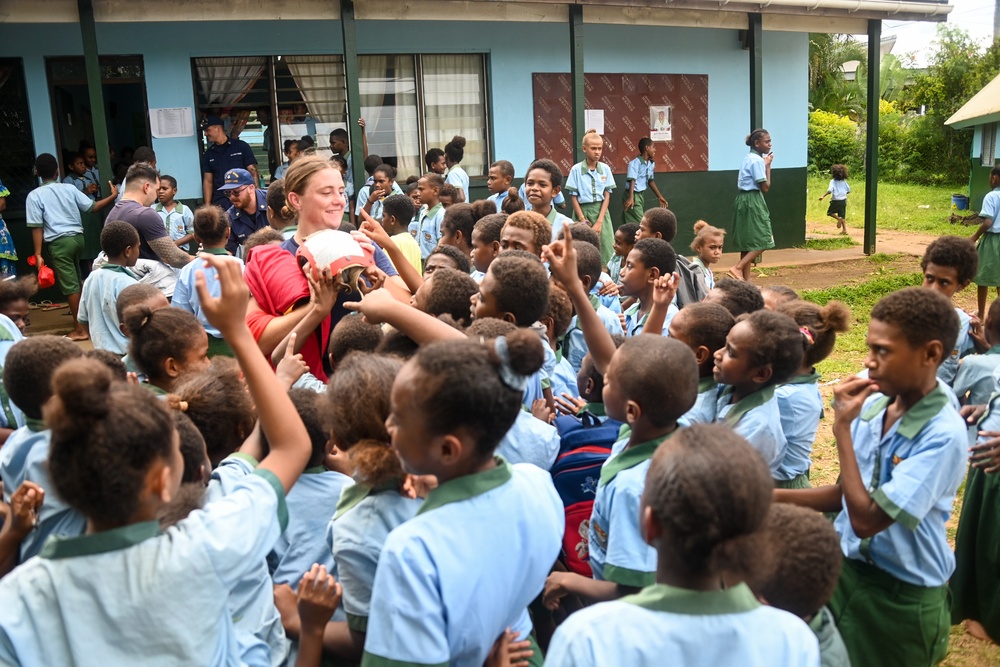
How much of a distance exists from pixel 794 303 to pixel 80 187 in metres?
8.19

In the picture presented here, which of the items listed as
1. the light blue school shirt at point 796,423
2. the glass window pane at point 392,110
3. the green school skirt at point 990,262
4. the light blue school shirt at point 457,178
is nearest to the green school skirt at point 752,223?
the green school skirt at point 990,262

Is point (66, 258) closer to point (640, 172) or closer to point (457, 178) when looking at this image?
point (457, 178)

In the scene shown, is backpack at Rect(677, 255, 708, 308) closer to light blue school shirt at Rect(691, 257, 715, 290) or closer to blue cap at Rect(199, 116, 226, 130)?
light blue school shirt at Rect(691, 257, 715, 290)

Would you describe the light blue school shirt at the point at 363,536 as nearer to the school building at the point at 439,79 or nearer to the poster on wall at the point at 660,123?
the school building at the point at 439,79

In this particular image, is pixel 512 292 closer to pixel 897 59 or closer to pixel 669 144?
pixel 669 144

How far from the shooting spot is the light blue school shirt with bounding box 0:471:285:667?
1.50m

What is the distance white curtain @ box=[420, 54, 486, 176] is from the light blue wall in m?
0.17

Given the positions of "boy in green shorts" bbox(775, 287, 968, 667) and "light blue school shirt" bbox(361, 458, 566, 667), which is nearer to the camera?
"light blue school shirt" bbox(361, 458, 566, 667)

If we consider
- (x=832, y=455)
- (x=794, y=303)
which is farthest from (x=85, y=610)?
(x=832, y=455)

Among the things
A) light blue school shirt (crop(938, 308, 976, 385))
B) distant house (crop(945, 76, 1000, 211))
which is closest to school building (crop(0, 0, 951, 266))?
distant house (crop(945, 76, 1000, 211))

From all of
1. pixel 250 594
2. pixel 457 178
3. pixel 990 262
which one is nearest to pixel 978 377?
pixel 250 594

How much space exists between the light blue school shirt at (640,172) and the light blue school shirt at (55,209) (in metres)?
5.92

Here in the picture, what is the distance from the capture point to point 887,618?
2.42 metres

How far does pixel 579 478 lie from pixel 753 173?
8.17 meters
